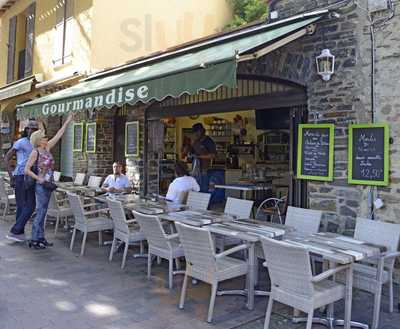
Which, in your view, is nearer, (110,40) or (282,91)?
(282,91)

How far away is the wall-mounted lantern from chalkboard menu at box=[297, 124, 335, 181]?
72cm

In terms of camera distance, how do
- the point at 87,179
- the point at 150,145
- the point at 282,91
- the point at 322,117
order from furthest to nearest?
the point at 87,179, the point at 150,145, the point at 282,91, the point at 322,117

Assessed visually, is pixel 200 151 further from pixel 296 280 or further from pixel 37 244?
pixel 296 280

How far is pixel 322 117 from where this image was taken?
6016mm

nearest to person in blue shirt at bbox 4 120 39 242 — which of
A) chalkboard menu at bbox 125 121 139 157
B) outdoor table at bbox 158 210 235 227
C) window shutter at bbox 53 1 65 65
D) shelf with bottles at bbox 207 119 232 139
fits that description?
chalkboard menu at bbox 125 121 139 157

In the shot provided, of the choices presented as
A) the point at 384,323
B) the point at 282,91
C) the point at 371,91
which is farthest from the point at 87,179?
the point at 384,323

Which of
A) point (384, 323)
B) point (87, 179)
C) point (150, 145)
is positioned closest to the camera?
point (384, 323)

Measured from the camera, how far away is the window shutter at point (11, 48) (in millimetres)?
15811

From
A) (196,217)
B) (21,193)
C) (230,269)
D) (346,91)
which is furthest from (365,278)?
(21,193)

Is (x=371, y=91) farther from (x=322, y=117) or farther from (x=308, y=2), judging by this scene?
(x=308, y=2)

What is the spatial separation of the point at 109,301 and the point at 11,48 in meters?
14.3

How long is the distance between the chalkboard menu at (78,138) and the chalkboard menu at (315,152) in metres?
7.03

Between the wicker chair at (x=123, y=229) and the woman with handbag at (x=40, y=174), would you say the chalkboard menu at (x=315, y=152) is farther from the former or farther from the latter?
the woman with handbag at (x=40, y=174)

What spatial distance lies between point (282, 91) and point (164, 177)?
16.1 feet
